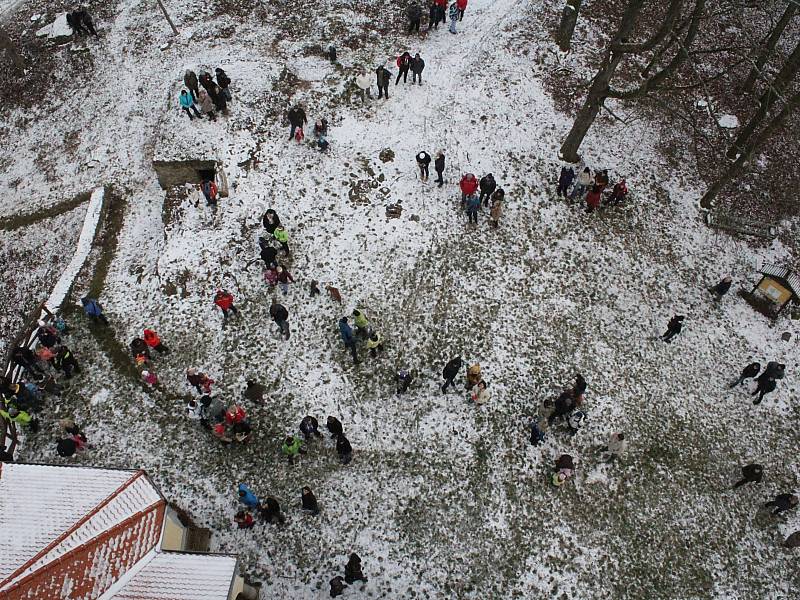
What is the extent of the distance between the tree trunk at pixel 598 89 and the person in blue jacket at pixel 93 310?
659 inches

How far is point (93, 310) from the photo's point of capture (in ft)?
52.1

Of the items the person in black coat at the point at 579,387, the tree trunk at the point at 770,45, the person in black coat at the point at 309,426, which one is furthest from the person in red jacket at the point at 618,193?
the person in black coat at the point at 309,426

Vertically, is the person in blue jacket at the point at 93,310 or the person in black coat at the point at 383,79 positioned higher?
the person in black coat at the point at 383,79

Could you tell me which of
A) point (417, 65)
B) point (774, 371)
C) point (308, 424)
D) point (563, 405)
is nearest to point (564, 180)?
point (417, 65)

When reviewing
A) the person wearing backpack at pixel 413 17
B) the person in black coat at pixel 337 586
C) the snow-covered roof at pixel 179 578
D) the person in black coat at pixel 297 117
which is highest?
the person wearing backpack at pixel 413 17

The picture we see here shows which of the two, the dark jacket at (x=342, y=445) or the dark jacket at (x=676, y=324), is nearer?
the dark jacket at (x=342, y=445)

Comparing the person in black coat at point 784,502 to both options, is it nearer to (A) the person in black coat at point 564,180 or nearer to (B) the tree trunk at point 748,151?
(B) the tree trunk at point 748,151

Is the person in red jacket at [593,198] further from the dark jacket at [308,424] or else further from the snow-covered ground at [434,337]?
the dark jacket at [308,424]

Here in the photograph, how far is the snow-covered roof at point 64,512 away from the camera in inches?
390

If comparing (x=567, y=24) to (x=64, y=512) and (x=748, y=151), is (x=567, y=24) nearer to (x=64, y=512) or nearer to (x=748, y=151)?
(x=748, y=151)

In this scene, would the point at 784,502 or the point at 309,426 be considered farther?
the point at 309,426

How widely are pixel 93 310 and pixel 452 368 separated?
10.8 m

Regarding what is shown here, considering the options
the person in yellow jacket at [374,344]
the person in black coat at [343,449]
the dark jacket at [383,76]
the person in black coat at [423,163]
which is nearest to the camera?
the person in black coat at [343,449]

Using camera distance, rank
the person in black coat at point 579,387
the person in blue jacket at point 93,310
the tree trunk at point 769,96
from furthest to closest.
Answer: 1. the tree trunk at point 769,96
2. the person in blue jacket at point 93,310
3. the person in black coat at point 579,387
